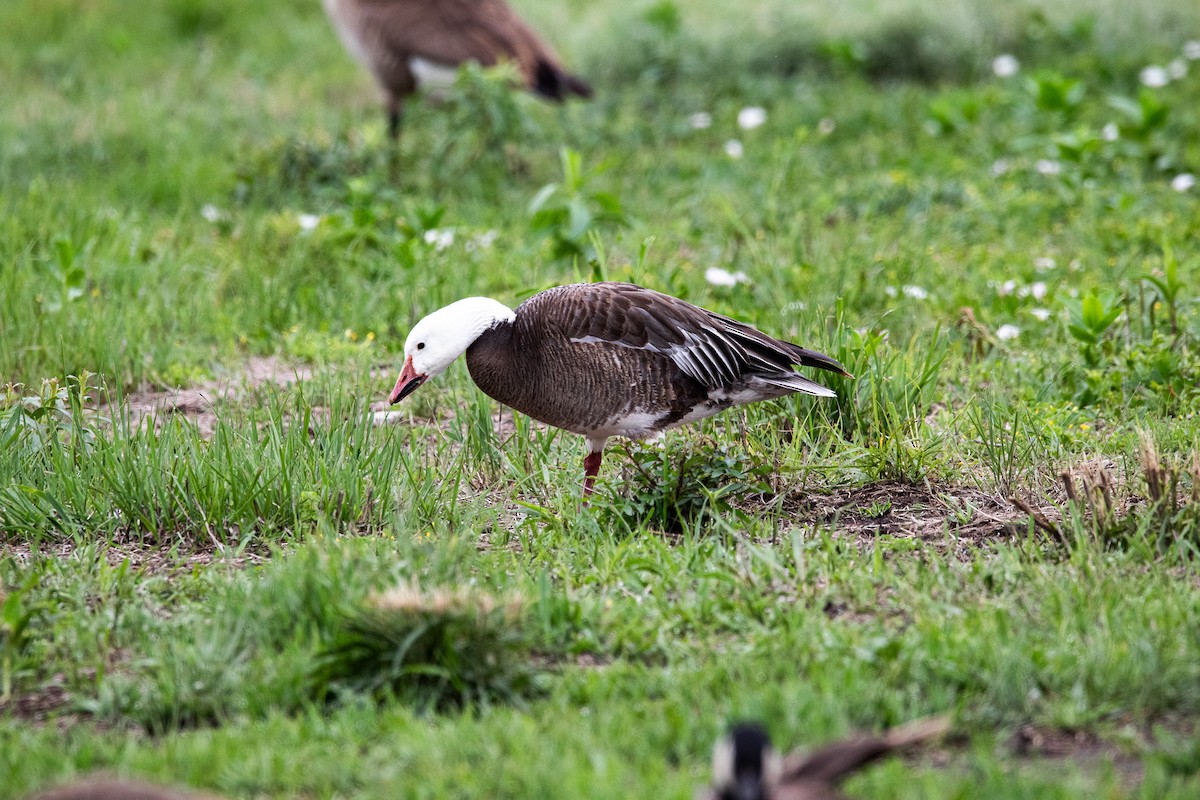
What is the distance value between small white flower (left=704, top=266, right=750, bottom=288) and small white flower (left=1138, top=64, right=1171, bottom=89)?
172 inches

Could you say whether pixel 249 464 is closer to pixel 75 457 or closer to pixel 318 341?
pixel 75 457

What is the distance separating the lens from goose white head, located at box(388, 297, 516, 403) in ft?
15.4

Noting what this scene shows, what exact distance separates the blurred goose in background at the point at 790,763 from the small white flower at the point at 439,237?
171 inches

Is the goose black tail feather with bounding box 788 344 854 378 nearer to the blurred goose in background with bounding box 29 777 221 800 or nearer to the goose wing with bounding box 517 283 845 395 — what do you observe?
the goose wing with bounding box 517 283 845 395

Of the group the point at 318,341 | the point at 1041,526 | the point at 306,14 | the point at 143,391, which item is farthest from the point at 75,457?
the point at 306,14

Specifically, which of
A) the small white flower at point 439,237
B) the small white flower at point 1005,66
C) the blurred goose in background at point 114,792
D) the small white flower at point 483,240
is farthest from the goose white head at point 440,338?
the small white flower at point 1005,66

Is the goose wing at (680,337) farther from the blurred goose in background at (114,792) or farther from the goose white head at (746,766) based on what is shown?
the blurred goose in background at (114,792)

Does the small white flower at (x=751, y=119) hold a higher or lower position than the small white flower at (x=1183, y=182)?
higher

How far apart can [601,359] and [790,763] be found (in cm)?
201

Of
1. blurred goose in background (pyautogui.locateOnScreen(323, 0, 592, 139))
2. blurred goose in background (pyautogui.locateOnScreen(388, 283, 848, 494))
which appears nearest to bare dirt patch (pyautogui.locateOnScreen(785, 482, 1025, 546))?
blurred goose in background (pyautogui.locateOnScreen(388, 283, 848, 494))

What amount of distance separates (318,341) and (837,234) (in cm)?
308

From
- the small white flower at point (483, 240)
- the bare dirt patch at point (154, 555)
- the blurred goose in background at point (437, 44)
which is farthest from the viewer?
the blurred goose in background at point (437, 44)

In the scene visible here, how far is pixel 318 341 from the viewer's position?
621 centimetres

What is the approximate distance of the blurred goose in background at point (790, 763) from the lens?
2719 millimetres
